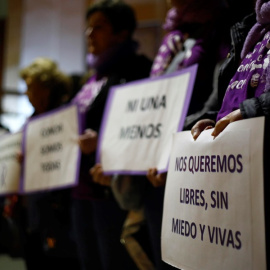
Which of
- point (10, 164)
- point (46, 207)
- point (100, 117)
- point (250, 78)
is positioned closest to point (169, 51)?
point (100, 117)

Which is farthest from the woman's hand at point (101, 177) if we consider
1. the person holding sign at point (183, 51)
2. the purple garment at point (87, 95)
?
the purple garment at point (87, 95)

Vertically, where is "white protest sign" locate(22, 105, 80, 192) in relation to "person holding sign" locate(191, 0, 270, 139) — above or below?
below

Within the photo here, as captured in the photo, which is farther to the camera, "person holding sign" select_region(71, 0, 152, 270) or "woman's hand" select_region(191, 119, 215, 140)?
"person holding sign" select_region(71, 0, 152, 270)

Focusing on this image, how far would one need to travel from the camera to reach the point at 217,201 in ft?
4.09

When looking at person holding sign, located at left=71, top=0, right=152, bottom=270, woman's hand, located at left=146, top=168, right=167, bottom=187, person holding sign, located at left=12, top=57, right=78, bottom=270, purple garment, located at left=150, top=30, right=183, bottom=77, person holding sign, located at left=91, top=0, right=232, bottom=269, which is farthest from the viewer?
person holding sign, located at left=12, top=57, right=78, bottom=270

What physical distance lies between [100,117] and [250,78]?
1.23m

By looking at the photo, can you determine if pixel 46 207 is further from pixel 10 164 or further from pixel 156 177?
pixel 156 177

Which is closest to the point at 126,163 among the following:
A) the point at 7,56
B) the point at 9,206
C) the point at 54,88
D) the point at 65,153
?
the point at 65,153

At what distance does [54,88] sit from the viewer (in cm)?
314

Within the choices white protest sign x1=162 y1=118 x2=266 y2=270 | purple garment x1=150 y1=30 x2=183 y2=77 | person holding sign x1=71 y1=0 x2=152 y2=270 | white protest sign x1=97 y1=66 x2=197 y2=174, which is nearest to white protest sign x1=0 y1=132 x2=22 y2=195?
person holding sign x1=71 y1=0 x2=152 y2=270

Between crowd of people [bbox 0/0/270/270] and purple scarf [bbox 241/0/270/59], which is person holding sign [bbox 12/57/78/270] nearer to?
crowd of people [bbox 0/0/270/270]

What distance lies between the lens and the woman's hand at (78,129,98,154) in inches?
92.0

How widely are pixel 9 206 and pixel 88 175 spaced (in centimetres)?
127

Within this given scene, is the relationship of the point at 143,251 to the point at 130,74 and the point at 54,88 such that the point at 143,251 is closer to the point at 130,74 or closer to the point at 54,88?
the point at 130,74
